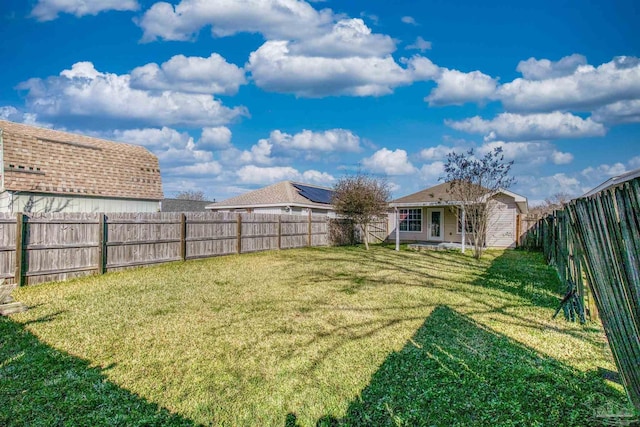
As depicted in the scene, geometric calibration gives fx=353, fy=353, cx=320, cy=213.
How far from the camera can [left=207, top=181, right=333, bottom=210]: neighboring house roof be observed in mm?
21000

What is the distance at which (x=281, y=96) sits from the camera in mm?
22672

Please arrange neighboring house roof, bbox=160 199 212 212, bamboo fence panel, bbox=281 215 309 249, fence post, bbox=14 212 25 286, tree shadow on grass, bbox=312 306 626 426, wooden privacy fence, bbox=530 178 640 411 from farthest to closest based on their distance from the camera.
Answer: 1. neighboring house roof, bbox=160 199 212 212
2. bamboo fence panel, bbox=281 215 309 249
3. fence post, bbox=14 212 25 286
4. tree shadow on grass, bbox=312 306 626 426
5. wooden privacy fence, bbox=530 178 640 411

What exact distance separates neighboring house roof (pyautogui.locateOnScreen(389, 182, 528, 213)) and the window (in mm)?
867

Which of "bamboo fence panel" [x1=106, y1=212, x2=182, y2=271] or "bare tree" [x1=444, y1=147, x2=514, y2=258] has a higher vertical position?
"bare tree" [x1=444, y1=147, x2=514, y2=258]

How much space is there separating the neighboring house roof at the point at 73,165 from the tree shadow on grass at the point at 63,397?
32.6ft

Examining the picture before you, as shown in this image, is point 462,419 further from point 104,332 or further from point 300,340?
point 104,332

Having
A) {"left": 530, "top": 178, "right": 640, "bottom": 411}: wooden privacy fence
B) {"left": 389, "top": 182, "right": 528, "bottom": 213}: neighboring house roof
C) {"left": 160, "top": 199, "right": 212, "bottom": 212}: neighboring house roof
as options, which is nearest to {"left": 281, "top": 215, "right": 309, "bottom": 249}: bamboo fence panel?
{"left": 389, "top": 182, "right": 528, "bottom": 213}: neighboring house roof

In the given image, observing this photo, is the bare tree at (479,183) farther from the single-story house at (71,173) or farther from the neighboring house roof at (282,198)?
the single-story house at (71,173)

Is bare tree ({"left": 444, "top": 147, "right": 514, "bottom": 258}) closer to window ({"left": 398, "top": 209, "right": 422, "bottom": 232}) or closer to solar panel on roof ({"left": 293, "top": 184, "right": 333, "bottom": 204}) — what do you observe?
window ({"left": 398, "top": 209, "right": 422, "bottom": 232})

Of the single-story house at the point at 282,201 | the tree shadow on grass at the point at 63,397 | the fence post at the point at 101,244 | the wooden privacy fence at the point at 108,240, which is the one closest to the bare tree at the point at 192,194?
the single-story house at the point at 282,201

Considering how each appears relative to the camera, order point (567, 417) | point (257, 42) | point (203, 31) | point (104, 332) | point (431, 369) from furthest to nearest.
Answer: point (257, 42), point (203, 31), point (104, 332), point (431, 369), point (567, 417)

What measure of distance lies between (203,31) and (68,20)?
196 inches

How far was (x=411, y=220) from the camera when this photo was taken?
21406 mm

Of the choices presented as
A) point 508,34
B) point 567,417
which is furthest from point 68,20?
point 567,417
